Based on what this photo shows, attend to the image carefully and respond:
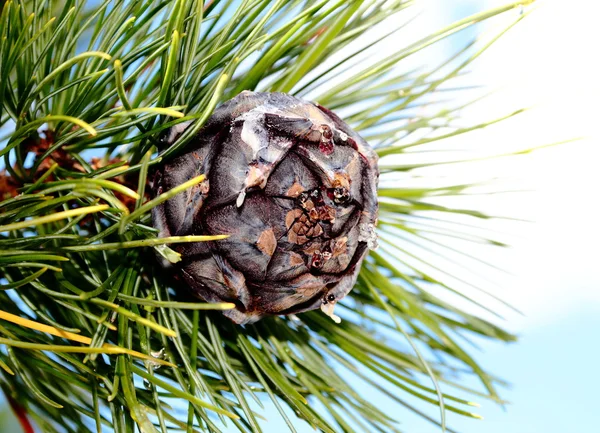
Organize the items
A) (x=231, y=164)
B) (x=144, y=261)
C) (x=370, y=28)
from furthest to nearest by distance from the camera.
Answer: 1. (x=370, y=28)
2. (x=144, y=261)
3. (x=231, y=164)

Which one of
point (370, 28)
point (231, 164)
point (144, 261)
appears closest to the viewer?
point (231, 164)

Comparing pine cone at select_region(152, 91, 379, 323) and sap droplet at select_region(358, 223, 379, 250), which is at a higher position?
pine cone at select_region(152, 91, 379, 323)

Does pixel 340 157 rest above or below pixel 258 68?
below

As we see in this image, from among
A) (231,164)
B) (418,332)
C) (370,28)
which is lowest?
(418,332)

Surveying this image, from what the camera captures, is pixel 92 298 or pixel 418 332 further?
pixel 418 332

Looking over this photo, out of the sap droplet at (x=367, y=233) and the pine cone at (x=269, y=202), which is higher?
the pine cone at (x=269, y=202)

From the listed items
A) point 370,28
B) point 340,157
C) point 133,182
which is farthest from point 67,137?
point 370,28

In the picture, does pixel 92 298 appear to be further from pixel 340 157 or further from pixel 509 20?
pixel 509 20

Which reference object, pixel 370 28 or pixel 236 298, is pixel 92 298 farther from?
pixel 370 28
